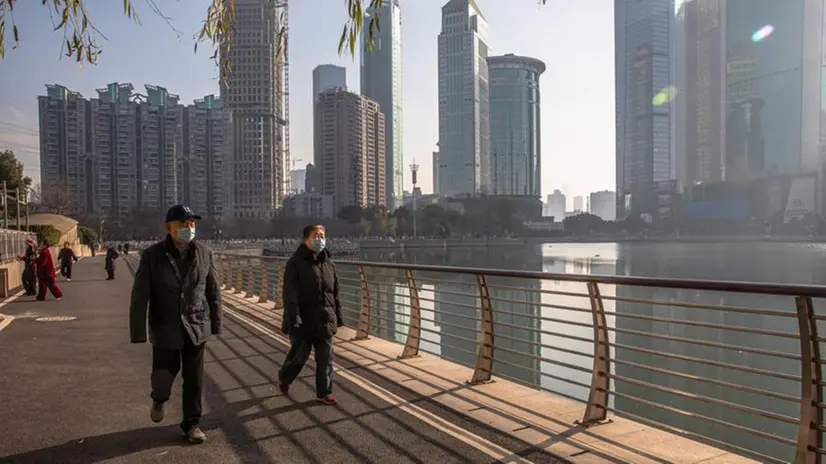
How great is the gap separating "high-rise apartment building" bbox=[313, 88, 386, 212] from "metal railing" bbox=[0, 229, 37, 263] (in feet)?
393

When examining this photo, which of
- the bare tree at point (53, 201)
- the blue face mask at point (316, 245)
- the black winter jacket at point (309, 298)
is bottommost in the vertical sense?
the black winter jacket at point (309, 298)

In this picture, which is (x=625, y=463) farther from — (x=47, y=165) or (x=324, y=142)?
(x=324, y=142)

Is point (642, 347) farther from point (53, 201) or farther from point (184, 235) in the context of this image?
point (53, 201)

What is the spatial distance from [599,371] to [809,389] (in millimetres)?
1671

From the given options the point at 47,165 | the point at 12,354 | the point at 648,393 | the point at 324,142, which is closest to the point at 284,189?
the point at 324,142

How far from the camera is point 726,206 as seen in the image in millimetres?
149750

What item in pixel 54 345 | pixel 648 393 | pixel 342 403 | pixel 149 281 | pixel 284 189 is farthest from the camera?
pixel 284 189

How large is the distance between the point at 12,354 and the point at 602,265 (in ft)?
224

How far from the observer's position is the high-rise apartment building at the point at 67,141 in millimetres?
92688

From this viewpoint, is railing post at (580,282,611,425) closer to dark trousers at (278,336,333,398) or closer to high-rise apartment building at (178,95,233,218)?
dark trousers at (278,336,333,398)

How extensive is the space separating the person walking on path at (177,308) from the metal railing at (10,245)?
19987 millimetres

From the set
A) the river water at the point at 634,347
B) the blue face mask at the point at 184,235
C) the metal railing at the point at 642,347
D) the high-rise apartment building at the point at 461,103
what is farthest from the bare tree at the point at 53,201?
the high-rise apartment building at the point at 461,103

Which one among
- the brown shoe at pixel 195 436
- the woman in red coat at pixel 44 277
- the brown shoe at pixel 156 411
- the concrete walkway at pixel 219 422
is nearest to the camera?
the concrete walkway at pixel 219 422

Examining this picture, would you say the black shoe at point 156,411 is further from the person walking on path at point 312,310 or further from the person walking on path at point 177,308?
the person walking on path at point 312,310
